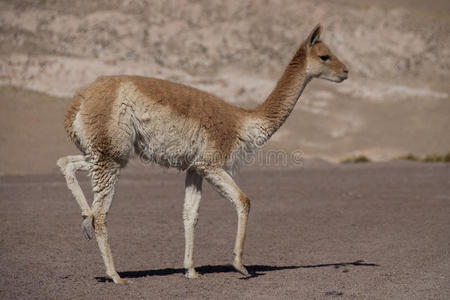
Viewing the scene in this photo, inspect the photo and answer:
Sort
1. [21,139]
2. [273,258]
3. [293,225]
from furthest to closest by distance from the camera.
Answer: [21,139], [293,225], [273,258]

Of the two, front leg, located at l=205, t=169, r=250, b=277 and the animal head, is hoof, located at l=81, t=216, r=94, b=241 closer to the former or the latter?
front leg, located at l=205, t=169, r=250, b=277

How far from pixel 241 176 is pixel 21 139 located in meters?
12.7

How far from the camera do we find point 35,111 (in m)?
35.7

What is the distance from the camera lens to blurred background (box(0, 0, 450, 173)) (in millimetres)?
36938

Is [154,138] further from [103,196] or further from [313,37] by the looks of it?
[313,37]

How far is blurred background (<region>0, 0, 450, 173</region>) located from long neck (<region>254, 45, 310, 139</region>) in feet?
79.1

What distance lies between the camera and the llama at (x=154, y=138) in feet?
24.1

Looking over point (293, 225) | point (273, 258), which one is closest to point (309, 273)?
point (273, 258)

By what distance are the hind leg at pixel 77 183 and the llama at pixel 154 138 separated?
0.01 meters

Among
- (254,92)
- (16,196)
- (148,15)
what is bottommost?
(16,196)

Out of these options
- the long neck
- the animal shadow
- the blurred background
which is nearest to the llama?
the long neck

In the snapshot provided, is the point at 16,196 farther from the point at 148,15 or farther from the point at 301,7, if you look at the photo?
the point at 301,7

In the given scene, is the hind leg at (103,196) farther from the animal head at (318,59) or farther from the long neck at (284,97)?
the animal head at (318,59)

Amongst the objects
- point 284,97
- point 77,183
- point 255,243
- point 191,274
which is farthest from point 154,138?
point 255,243
